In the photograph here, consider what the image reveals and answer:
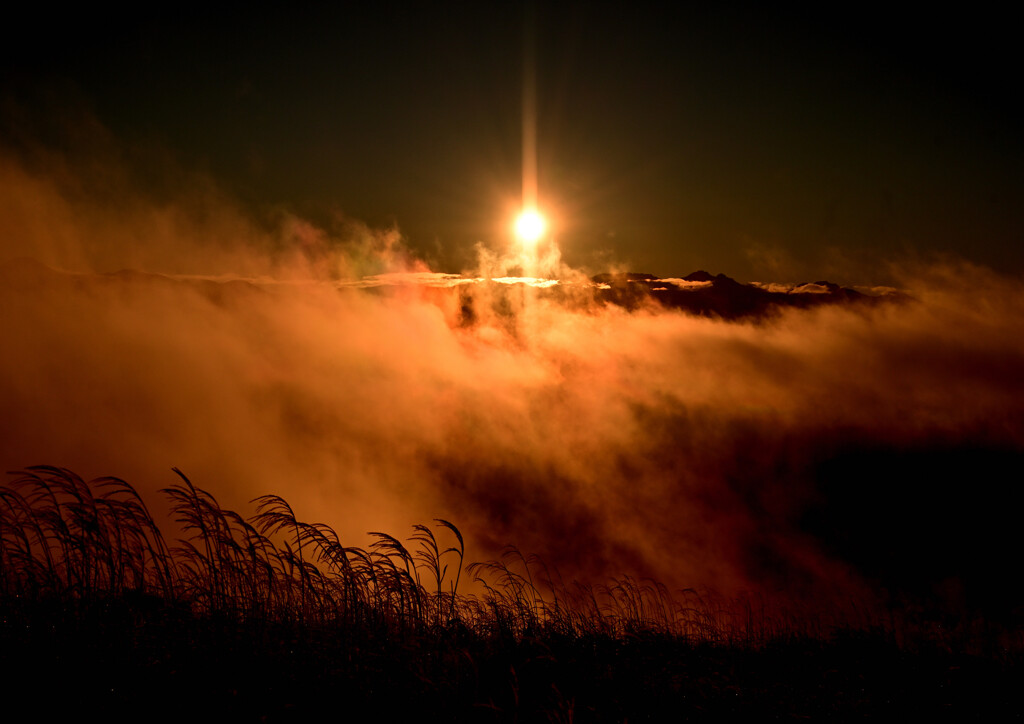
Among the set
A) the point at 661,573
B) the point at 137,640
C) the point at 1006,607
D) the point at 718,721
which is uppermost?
the point at 661,573

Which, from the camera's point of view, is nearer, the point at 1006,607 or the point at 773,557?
the point at 1006,607

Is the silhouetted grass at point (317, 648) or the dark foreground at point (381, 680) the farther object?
the silhouetted grass at point (317, 648)

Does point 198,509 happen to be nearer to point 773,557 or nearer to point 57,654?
point 57,654

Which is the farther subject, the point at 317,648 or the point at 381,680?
the point at 317,648

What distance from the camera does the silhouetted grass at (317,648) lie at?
5496 millimetres

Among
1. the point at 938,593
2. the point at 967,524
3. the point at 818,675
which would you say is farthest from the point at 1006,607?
the point at 818,675

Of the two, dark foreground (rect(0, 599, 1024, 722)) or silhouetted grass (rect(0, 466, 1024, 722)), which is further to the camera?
silhouetted grass (rect(0, 466, 1024, 722))

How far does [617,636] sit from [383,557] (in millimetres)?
3614

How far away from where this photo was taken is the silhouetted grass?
5496 millimetres

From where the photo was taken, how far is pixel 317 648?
20.9 ft

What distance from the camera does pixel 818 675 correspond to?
27.7 ft

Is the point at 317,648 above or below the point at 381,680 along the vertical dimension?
above

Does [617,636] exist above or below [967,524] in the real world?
below

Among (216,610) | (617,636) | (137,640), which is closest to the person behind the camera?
(137,640)
